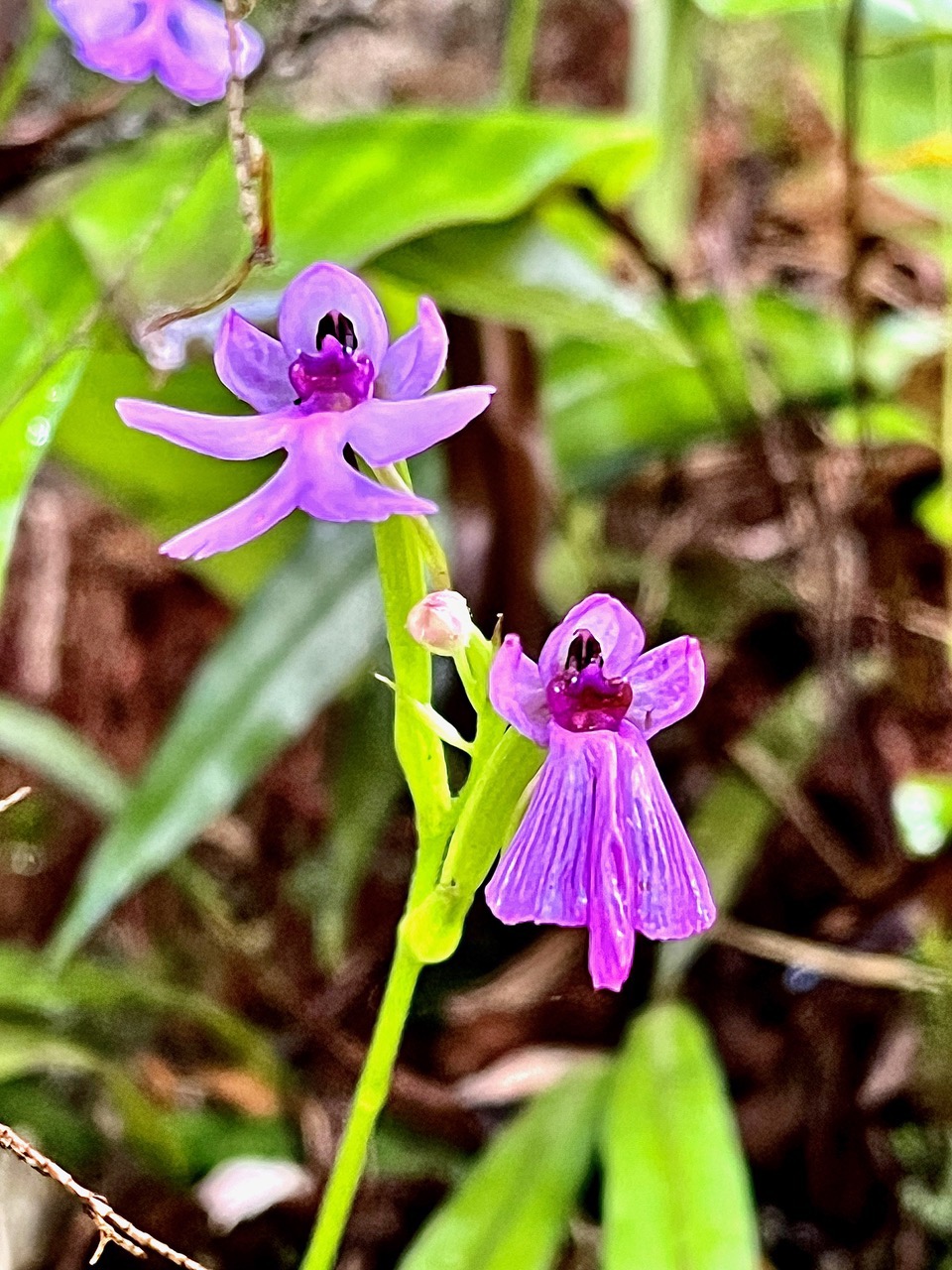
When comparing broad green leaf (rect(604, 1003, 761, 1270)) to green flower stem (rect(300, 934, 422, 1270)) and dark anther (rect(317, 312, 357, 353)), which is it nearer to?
green flower stem (rect(300, 934, 422, 1270))

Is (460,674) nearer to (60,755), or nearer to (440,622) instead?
(440,622)

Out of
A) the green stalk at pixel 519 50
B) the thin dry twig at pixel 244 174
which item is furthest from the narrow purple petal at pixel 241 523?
the green stalk at pixel 519 50

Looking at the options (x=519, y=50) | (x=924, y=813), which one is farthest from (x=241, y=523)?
(x=519, y=50)

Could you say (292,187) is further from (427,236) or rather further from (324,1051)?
(324,1051)

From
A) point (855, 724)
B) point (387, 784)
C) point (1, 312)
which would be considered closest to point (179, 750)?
point (387, 784)

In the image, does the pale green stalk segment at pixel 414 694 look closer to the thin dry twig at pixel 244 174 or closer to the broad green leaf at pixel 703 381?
the thin dry twig at pixel 244 174

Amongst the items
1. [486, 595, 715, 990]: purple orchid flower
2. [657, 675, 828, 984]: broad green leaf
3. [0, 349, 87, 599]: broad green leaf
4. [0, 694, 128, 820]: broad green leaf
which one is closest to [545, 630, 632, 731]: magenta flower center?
[486, 595, 715, 990]: purple orchid flower

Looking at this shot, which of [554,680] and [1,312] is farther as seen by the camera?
[1,312]

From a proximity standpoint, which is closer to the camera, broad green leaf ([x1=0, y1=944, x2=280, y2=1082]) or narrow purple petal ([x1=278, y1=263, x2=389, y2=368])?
narrow purple petal ([x1=278, y1=263, x2=389, y2=368])
